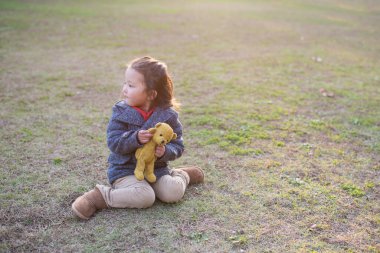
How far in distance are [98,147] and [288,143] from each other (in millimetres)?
2005

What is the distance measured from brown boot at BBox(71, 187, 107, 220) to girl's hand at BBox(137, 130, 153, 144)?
530 mm

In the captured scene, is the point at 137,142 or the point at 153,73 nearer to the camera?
the point at 137,142

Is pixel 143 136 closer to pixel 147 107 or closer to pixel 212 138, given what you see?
pixel 147 107

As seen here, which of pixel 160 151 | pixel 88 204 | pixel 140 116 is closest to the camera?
pixel 88 204

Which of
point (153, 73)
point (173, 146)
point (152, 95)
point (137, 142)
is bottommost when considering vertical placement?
point (173, 146)

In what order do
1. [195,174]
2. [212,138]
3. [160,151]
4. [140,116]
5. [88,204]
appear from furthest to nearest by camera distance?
[212,138] < [195,174] < [140,116] < [160,151] < [88,204]

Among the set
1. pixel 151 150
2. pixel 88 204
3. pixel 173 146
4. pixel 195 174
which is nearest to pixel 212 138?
pixel 195 174

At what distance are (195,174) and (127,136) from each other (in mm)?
780

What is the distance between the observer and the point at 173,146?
357 cm

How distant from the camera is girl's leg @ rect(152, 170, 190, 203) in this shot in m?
3.46

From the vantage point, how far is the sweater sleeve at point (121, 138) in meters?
3.32

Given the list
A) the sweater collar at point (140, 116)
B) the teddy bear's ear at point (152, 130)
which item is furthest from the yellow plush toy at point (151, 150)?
the sweater collar at point (140, 116)

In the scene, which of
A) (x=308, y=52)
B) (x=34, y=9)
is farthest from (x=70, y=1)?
→ (x=308, y=52)

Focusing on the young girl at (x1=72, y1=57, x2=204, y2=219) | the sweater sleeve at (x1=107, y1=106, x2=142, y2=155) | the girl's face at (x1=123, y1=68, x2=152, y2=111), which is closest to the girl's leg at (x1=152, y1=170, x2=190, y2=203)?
the young girl at (x1=72, y1=57, x2=204, y2=219)
